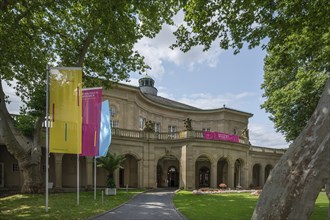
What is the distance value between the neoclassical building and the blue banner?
10.5 meters

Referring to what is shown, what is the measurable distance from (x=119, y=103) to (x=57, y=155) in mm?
11326

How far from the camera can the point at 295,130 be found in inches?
1068

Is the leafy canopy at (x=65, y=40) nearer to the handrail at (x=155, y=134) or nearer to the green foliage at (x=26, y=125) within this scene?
the green foliage at (x=26, y=125)

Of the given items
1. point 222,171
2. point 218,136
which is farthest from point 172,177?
point 218,136

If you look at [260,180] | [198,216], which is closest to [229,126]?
[260,180]

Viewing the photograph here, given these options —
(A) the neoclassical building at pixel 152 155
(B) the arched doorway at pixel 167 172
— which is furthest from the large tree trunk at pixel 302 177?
(B) the arched doorway at pixel 167 172

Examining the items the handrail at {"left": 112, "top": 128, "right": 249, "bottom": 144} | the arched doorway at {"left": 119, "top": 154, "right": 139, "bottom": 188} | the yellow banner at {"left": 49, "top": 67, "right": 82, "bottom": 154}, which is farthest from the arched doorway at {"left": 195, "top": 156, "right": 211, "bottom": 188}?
the yellow banner at {"left": 49, "top": 67, "right": 82, "bottom": 154}

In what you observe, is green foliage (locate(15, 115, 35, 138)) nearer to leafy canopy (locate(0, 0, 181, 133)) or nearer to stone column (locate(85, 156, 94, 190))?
leafy canopy (locate(0, 0, 181, 133))

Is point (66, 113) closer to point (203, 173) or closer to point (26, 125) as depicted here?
point (26, 125)

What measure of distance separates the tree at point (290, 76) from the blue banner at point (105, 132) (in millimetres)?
8323

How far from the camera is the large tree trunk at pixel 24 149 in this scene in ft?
64.2

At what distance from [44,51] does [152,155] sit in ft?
55.6

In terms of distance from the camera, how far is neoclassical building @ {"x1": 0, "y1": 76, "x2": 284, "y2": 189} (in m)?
30.0

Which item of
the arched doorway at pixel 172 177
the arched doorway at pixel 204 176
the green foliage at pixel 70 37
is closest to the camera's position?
the green foliage at pixel 70 37
